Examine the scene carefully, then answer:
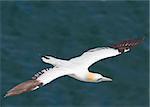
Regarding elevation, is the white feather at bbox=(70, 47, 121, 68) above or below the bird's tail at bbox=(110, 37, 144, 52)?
below

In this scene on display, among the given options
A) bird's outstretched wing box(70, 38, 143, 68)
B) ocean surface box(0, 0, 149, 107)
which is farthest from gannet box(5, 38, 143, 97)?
ocean surface box(0, 0, 149, 107)

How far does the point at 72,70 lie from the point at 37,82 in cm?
210

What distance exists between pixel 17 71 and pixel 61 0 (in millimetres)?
6695

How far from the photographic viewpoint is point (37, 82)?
2475 centimetres

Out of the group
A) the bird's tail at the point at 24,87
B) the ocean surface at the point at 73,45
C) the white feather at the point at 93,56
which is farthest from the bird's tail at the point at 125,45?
the bird's tail at the point at 24,87

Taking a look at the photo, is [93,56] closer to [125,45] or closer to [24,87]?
[125,45]

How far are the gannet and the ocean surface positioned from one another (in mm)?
2874

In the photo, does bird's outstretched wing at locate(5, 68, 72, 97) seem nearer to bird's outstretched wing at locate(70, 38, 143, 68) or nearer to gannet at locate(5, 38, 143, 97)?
gannet at locate(5, 38, 143, 97)

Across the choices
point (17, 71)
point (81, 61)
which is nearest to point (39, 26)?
point (17, 71)

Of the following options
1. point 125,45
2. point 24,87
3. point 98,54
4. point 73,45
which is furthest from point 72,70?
point 73,45

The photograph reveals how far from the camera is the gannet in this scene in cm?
2450

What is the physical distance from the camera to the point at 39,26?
1337 inches

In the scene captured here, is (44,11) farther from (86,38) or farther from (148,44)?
(148,44)

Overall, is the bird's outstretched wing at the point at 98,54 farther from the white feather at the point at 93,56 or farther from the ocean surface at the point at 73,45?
the ocean surface at the point at 73,45
